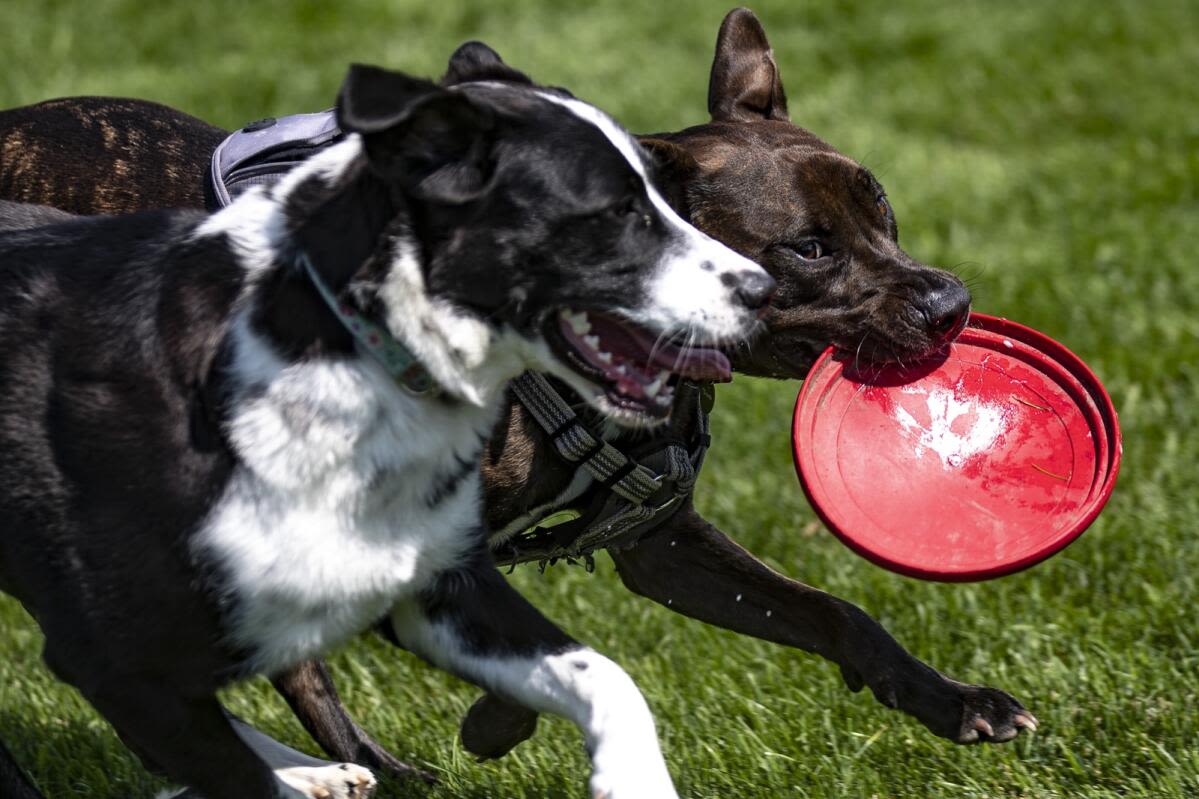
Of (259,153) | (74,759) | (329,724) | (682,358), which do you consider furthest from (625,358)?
(74,759)

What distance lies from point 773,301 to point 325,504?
149 cm

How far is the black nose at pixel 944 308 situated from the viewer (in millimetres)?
3975

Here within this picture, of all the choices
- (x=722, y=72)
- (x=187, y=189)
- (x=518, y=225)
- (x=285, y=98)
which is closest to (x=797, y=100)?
(x=285, y=98)

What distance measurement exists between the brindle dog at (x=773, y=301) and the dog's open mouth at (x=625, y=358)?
747mm

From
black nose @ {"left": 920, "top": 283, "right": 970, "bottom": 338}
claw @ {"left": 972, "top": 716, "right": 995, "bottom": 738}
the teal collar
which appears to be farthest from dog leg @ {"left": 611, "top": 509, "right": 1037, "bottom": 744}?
the teal collar

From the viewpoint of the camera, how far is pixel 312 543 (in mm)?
2959

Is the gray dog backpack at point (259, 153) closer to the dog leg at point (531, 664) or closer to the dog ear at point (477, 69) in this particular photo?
the dog ear at point (477, 69)

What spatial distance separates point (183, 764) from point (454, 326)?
93cm

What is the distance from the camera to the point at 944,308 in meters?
3.97

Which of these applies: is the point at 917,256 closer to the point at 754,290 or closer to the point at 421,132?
the point at 754,290

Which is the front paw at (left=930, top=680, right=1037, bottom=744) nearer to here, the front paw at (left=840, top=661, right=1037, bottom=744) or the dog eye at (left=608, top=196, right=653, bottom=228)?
the front paw at (left=840, top=661, right=1037, bottom=744)

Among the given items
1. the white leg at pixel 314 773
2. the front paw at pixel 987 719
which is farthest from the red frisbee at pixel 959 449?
the white leg at pixel 314 773

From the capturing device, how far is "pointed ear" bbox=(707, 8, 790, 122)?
462 cm

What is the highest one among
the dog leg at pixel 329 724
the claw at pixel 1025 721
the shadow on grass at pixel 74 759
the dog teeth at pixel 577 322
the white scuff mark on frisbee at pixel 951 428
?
the dog teeth at pixel 577 322
